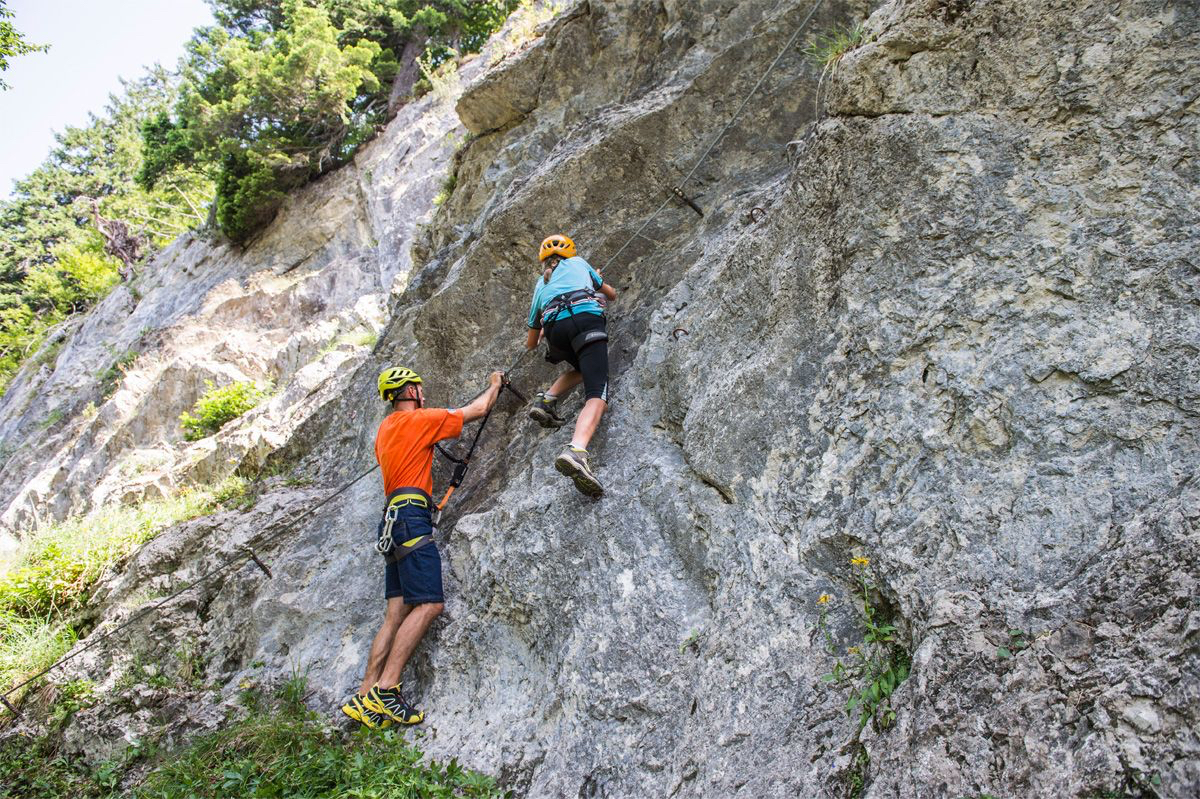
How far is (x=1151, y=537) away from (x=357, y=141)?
19.6 m

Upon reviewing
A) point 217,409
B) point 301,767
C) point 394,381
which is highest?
point 394,381

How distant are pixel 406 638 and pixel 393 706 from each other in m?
0.44

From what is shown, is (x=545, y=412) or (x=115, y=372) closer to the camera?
(x=545, y=412)

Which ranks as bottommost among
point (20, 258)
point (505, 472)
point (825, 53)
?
point (505, 472)

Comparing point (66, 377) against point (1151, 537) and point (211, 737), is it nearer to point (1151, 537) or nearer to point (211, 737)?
point (211, 737)

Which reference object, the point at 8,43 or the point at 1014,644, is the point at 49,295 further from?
the point at 1014,644

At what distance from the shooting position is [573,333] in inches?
219

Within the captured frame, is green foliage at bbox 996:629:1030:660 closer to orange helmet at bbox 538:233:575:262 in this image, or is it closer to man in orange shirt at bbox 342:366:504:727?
man in orange shirt at bbox 342:366:504:727

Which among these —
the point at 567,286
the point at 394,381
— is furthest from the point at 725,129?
the point at 394,381

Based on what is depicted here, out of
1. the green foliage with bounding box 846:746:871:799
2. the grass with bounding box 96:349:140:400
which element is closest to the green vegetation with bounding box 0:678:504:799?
the green foliage with bounding box 846:746:871:799

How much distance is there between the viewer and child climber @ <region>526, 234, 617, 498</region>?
206 inches

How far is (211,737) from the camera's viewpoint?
5.29 meters

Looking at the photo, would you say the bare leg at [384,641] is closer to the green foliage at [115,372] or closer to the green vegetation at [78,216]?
the green foliage at [115,372]

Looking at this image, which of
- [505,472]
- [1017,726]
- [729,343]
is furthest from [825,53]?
[1017,726]
